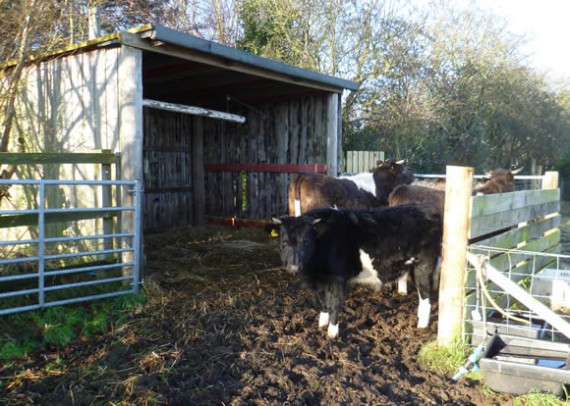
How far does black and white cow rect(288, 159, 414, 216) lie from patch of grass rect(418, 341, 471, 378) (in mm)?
3662

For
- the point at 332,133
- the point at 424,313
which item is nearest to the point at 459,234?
the point at 424,313

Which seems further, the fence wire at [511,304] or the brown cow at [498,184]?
the brown cow at [498,184]

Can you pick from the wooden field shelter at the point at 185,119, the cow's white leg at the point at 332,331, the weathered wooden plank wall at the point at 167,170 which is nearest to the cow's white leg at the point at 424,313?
the cow's white leg at the point at 332,331

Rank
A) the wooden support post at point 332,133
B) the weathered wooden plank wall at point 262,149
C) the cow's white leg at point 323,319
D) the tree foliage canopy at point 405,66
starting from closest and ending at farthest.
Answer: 1. the cow's white leg at point 323,319
2. the wooden support post at point 332,133
3. the weathered wooden plank wall at point 262,149
4. the tree foliage canopy at point 405,66

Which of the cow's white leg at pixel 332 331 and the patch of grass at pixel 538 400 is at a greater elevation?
the cow's white leg at pixel 332 331

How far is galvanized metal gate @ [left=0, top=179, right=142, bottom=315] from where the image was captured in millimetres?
4719

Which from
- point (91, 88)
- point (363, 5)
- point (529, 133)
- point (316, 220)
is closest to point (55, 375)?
point (316, 220)

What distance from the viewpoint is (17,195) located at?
7.36 metres

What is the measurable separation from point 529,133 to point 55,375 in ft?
78.4

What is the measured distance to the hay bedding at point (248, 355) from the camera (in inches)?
133

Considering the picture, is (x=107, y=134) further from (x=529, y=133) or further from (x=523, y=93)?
(x=529, y=133)

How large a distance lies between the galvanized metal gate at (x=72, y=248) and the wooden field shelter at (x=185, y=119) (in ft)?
1.45

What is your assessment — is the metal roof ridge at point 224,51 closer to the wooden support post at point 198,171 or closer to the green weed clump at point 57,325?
the green weed clump at point 57,325

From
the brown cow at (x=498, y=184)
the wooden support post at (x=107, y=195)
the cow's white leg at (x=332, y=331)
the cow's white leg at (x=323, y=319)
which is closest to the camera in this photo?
the cow's white leg at (x=332, y=331)
